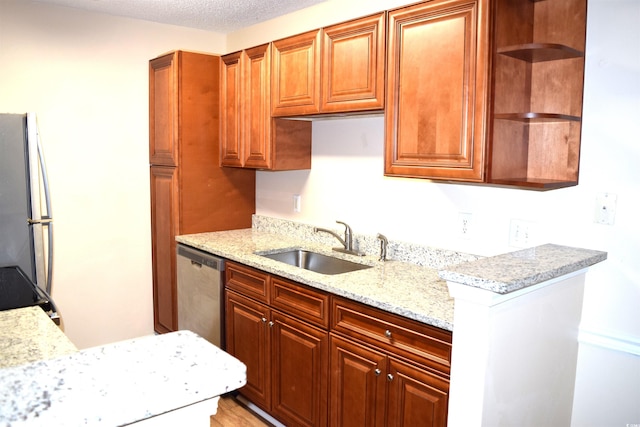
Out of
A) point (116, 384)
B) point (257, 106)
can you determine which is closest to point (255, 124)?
point (257, 106)

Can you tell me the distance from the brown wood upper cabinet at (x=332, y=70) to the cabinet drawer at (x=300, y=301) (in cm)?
92

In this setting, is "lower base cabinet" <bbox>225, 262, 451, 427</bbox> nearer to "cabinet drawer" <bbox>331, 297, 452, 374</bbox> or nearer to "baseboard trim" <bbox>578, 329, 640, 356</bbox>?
"cabinet drawer" <bbox>331, 297, 452, 374</bbox>

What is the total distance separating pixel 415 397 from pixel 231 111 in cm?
221

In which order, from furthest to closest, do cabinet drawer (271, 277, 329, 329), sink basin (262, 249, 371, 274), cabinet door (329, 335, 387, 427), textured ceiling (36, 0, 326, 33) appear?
textured ceiling (36, 0, 326, 33) < sink basin (262, 249, 371, 274) < cabinet drawer (271, 277, 329, 329) < cabinet door (329, 335, 387, 427)

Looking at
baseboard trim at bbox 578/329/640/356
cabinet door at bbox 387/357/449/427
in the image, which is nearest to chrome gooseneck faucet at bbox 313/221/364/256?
cabinet door at bbox 387/357/449/427

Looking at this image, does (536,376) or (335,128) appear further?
(335,128)

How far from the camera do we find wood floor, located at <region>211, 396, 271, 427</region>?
2.79 m

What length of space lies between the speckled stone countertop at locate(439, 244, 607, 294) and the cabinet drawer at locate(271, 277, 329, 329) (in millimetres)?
791

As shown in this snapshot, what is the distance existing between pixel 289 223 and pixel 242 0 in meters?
1.45

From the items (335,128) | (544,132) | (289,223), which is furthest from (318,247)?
(544,132)

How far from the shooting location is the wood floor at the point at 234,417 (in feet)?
9.15

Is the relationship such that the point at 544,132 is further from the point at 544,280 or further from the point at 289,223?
the point at 289,223

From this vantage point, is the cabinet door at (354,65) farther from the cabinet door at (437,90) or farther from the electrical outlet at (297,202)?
the electrical outlet at (297,202)

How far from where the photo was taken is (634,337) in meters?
1.92
